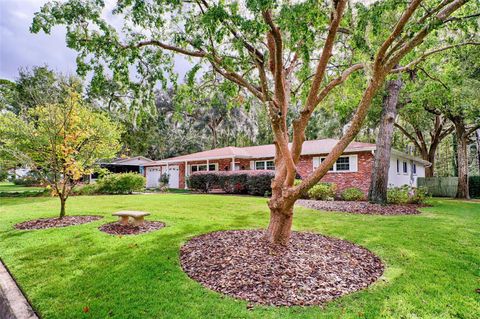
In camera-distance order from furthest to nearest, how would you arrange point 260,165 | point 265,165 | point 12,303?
point 260,165
point 265,165
point 12,303

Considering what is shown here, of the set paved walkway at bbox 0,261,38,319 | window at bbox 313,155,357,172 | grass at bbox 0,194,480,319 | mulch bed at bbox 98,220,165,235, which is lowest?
paved walkway at bbox 0,261,38,319

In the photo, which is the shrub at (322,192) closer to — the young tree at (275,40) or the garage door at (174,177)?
the young tree at (275,40)

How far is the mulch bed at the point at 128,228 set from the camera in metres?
7.14

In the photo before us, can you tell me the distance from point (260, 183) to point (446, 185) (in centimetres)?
1568

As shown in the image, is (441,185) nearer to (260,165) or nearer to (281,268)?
(260,165)

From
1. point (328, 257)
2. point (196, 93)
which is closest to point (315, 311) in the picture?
point (328, 257)

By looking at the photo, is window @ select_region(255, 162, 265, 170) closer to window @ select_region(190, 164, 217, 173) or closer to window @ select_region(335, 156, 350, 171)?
window @ select_region(190, 164, 217, 173)

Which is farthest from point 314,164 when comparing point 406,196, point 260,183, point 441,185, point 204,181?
point 441,185

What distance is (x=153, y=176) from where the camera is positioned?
29.7 meters

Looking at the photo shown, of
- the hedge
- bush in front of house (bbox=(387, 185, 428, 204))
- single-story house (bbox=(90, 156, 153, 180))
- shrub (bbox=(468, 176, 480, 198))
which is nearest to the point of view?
bush in front of house (bbox=(387, 185, 428, 204))

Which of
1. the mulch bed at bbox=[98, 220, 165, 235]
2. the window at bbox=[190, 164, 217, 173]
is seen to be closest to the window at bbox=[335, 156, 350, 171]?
the window at bbox=[190, 164, 217, 173]

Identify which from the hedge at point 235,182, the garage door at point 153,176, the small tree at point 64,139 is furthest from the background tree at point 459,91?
the garage door at point 153,176

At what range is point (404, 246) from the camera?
5922 millimetres

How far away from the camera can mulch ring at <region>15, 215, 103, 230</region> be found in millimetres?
7902
